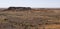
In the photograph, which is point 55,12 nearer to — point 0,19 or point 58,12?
point 58,12

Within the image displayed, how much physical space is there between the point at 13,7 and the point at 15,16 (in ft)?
0.63

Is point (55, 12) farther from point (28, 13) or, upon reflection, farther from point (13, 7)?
point (13, 7)

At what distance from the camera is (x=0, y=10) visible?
1.14 meters

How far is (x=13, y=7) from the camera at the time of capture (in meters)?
1.18

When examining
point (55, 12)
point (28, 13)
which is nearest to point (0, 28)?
point (28, 13)

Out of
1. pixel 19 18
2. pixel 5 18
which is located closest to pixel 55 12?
pixel 19 18

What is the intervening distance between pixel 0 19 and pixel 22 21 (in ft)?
0.57

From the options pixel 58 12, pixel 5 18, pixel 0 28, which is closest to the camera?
pixel 0 28

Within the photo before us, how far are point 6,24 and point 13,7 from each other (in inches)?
12.5

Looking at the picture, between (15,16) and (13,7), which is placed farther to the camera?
(13,7)

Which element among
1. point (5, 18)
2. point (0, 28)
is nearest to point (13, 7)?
point (5, 18)

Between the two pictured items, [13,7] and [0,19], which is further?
[13,7]

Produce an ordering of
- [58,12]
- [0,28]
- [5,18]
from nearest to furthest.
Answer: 1. [0,28]
2. [5,18]
3. [58,12]

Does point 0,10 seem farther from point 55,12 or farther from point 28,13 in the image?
point 55,12
